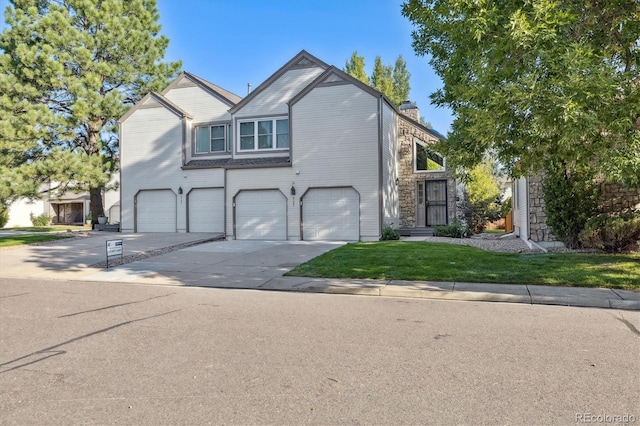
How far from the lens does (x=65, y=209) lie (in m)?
41.3

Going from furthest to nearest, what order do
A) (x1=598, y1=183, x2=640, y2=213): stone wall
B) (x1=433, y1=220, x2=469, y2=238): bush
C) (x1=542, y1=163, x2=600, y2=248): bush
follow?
1. (x1=433, y1=220, x2=469, y2=238): bush
2. (x1=598, y1=183, x2=640, y2=213): stone wall
3. (x1=542, y1=163, x2=600, y2=248): bush

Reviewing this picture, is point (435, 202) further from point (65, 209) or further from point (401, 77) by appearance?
point (65, 209)

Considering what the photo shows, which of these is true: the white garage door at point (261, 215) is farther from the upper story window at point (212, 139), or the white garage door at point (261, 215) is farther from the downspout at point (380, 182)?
the downspout at point (380, 182)

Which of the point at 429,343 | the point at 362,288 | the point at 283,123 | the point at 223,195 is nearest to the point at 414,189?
the point at 283,123

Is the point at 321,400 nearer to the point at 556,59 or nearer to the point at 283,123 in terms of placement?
the point at 556,59

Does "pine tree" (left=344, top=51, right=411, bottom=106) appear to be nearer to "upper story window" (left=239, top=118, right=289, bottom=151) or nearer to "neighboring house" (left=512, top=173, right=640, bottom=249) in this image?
"upper story window" (left=239, top=118, right=289, bottom=151)

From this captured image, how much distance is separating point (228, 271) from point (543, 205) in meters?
10.8

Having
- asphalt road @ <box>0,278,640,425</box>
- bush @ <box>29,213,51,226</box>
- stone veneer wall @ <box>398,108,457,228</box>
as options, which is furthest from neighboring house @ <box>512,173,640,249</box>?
bush @ <box>29,213,51,226</box>

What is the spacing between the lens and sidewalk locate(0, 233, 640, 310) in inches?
304

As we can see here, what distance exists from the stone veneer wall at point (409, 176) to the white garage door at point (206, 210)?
898 cm

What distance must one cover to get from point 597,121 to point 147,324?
747 centimetres

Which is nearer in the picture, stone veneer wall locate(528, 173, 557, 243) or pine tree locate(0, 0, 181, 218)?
stone veneer wall locate(528, 173, 557, 243)

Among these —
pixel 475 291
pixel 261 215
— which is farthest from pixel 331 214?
pixel 475 291

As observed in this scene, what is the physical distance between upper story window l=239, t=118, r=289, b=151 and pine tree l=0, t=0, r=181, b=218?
31.1 ft
